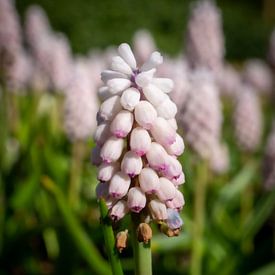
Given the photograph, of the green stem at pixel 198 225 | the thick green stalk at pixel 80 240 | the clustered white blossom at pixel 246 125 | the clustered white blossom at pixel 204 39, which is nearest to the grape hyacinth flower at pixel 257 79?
the clustered white blossom at pixel 246 125

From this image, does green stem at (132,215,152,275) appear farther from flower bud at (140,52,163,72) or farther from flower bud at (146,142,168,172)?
flower bud at (140,52,163,72)

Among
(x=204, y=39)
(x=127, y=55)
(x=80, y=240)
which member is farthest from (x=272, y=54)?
(x=127, y=55)

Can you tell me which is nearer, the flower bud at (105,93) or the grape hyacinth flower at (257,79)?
the flower bud at (105,93)

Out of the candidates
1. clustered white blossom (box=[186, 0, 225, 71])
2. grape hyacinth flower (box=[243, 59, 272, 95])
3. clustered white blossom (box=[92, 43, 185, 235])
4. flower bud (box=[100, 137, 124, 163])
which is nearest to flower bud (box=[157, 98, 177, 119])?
clustered white blossom (box=[92, 43, 185, 235])

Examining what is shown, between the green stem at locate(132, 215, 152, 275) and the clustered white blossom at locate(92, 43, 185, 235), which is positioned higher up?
the clustered white blossom at locate(92, 43, 185, 235)

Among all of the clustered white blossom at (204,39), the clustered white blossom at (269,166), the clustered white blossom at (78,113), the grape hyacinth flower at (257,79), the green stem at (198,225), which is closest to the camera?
the green stem at (198,225)

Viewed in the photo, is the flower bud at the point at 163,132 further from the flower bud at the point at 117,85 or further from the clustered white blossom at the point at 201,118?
the clustered white blossom at the point at 201,118

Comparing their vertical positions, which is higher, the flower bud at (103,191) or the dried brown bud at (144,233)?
the flower bud at (103,191)
